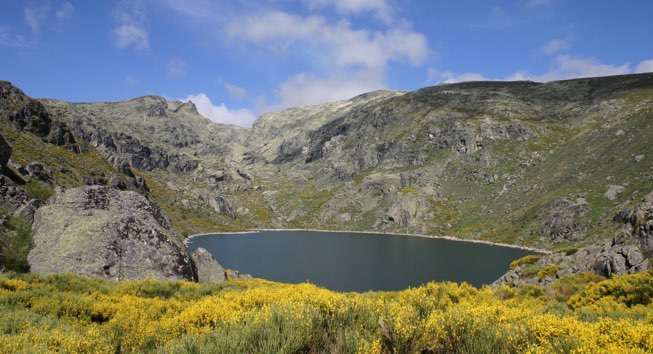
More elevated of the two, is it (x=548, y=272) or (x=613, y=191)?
(x=613, y=191)

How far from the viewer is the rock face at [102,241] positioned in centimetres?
2353

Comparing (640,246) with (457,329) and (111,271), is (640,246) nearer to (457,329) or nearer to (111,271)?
(457,329)

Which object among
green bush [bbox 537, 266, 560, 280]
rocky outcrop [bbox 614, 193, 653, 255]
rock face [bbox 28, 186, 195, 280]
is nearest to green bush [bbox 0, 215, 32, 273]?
rock face [bbox 28, 186, 195, 280]

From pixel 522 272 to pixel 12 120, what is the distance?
611ft

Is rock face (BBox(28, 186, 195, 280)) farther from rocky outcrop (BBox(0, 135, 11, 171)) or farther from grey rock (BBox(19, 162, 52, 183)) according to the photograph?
grey rock (BBox(19, 162, 52, 183))

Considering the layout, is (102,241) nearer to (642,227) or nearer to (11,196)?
(11,196)

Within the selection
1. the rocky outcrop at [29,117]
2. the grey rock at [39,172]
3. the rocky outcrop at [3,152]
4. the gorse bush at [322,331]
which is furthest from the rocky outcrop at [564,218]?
the rocky outcrop at [29,117]

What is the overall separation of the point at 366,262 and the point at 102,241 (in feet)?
374

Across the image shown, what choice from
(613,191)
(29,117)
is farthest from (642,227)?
(29,117)

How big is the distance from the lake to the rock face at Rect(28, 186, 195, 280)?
184 ft

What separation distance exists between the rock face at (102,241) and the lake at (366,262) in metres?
56.1

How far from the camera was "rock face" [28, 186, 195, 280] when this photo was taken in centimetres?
2353

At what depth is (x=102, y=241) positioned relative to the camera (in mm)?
24781

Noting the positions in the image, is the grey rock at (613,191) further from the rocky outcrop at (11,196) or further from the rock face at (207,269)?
the rocky outcrop at (11,196)
